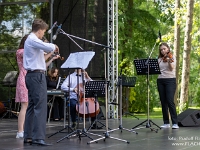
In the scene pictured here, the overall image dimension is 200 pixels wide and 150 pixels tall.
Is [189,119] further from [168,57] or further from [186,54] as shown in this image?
[186,54]

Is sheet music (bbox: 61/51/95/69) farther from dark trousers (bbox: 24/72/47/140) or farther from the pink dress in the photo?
dark trousers (bbox: 24/72/47/140)

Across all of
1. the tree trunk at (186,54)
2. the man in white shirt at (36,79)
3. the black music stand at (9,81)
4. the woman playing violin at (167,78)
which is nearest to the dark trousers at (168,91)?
the woman playing violin at (167,78)

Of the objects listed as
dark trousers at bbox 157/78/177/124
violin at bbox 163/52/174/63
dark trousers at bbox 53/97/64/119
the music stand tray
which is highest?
violin at bbox 163/52/174/63

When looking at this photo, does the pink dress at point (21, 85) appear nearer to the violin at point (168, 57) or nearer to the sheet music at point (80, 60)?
the sheet music at point (80, 60)

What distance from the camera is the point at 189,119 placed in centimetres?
1027

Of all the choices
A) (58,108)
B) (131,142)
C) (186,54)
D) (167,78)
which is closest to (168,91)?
(167,78)

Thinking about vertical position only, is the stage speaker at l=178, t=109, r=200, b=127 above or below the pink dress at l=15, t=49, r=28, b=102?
below

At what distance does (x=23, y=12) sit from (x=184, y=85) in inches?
255

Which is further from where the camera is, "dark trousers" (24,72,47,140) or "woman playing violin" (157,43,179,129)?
"woman playing violin" (157,43,179,129)

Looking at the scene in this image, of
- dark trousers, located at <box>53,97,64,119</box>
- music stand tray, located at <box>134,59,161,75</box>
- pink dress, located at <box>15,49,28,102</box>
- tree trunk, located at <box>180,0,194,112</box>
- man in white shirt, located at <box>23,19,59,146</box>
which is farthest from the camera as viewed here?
tree trunk, located at <box>180,0,194,112</box>

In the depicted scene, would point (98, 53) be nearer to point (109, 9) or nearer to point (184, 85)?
point (109, 9)

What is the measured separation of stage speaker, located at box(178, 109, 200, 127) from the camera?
10.2 meters

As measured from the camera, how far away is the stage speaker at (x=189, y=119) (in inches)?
400

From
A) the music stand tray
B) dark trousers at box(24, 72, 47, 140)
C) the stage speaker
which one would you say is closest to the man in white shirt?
dark trousers at box(24, 72, 47, 140)
